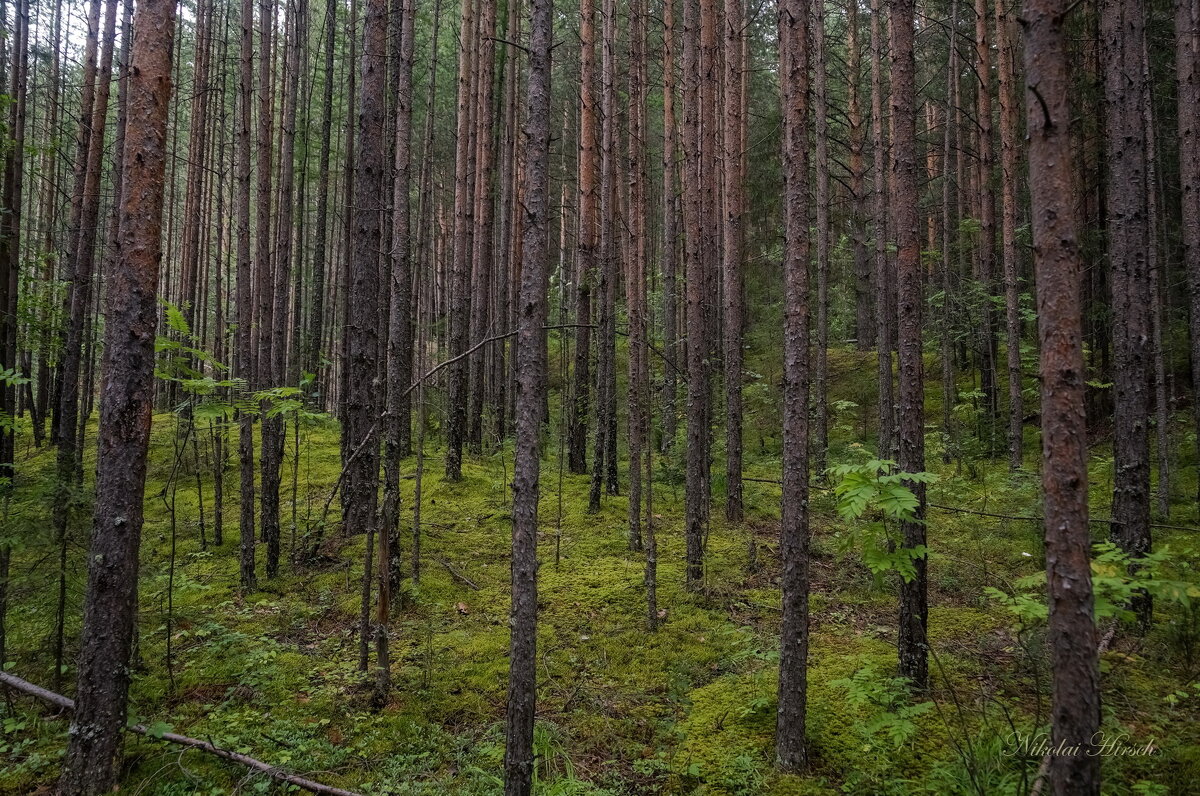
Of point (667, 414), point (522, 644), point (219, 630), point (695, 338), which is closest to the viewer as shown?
point (522, 644)

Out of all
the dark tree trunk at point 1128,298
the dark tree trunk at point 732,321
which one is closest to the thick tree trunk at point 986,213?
the dark tree trunk at point 732,321

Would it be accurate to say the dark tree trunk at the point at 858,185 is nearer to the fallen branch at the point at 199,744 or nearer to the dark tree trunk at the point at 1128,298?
the dark tree trunk at the point at 1128,298

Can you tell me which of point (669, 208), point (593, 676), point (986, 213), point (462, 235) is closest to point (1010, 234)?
point (986, 213)

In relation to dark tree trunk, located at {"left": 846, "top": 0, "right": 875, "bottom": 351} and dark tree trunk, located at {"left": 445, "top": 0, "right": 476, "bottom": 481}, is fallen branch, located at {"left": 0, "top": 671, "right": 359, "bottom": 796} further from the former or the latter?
dark tree trunk, located at {"left": 846, "top": 0, "right": 875, "bottom": 351}

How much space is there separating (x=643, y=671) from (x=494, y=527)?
485cm

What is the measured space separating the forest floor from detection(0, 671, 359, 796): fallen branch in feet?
0.32

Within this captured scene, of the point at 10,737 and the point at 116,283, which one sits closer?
the point at 116,283

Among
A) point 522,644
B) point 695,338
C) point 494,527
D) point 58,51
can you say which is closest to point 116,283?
point 522,644

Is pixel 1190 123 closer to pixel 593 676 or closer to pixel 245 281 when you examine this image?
pixel 593 676

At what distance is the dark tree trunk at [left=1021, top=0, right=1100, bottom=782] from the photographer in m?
2.46

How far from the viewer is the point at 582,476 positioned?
13578mm

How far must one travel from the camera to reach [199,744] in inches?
167

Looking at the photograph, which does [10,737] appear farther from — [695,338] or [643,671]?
[695,338]

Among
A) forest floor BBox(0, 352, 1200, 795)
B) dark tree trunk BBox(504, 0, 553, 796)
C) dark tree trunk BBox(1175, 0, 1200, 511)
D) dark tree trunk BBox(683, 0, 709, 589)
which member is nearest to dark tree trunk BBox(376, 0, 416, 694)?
forest floor BBox(0, 352, 1200, 795)
